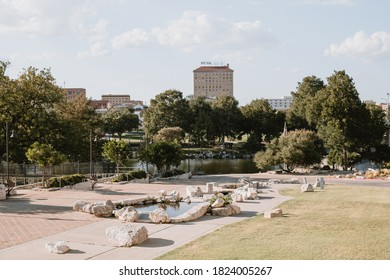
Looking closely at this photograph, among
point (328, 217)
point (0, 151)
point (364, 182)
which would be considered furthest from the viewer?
point (0, 151)

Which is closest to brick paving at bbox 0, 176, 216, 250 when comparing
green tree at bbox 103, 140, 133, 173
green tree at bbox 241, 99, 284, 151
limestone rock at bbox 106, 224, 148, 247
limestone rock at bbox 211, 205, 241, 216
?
limestone rock at bbox 106, 224, 148, 247

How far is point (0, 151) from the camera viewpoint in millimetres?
44625

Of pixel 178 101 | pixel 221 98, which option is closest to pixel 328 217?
pixel 178 101

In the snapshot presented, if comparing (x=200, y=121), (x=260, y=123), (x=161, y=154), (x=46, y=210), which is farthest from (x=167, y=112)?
(x=46, y=210)

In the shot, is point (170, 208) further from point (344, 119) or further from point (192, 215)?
point (344, 119)

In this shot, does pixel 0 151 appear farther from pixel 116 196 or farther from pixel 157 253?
pixel 157 253

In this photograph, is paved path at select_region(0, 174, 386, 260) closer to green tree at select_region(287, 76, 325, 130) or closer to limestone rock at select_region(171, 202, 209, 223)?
limestone rock at select_region(171, 202, 209, 223)

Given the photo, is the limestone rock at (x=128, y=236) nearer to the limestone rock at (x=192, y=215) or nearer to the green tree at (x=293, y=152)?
the limestone rock at (x=192, y=215)

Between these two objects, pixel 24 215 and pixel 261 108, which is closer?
pixel 24 215

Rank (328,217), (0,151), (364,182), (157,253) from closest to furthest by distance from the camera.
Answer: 1. (157,253)
2. (328,217)
3. (364,182)
4. (0,151)

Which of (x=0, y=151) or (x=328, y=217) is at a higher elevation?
(x=0, y=151)

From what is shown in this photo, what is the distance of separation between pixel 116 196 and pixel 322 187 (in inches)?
531

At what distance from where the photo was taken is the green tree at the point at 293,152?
5009cm

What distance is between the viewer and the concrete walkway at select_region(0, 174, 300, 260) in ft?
47.2
